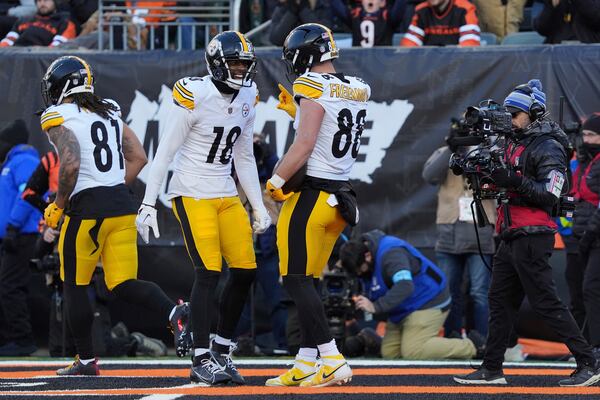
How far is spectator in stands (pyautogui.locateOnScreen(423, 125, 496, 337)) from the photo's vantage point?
987 centimetres

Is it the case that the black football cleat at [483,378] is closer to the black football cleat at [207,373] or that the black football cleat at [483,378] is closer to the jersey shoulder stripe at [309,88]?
the black football cleat at [207,373]

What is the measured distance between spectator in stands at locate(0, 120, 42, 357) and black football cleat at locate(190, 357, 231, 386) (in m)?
4.04

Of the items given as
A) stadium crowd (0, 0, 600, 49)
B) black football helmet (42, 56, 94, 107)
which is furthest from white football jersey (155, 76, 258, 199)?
stadium crowd (0, 0, 600, 49)

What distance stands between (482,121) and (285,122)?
4.15 m

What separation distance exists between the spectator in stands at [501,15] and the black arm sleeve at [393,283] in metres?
3.07

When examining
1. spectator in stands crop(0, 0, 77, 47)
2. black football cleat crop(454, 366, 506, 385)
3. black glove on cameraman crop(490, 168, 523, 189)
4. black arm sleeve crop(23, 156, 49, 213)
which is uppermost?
black glove on cameraman crop(490, 168, 523, 189)

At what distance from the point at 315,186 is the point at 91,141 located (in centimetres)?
148

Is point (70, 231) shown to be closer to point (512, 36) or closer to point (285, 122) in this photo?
point (285, 122)

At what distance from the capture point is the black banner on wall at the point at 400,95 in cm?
1043

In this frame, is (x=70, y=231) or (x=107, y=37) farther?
(x=107, y=37)

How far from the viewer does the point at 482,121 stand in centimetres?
671

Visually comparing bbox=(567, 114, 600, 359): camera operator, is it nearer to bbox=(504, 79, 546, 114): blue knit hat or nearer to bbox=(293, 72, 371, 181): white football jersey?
bbox=(504, 79, 546, 114): blue knit hat

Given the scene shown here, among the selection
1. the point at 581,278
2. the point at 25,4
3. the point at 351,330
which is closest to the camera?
the point at 581,278

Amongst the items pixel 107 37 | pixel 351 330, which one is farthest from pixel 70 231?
pixel 107 37
